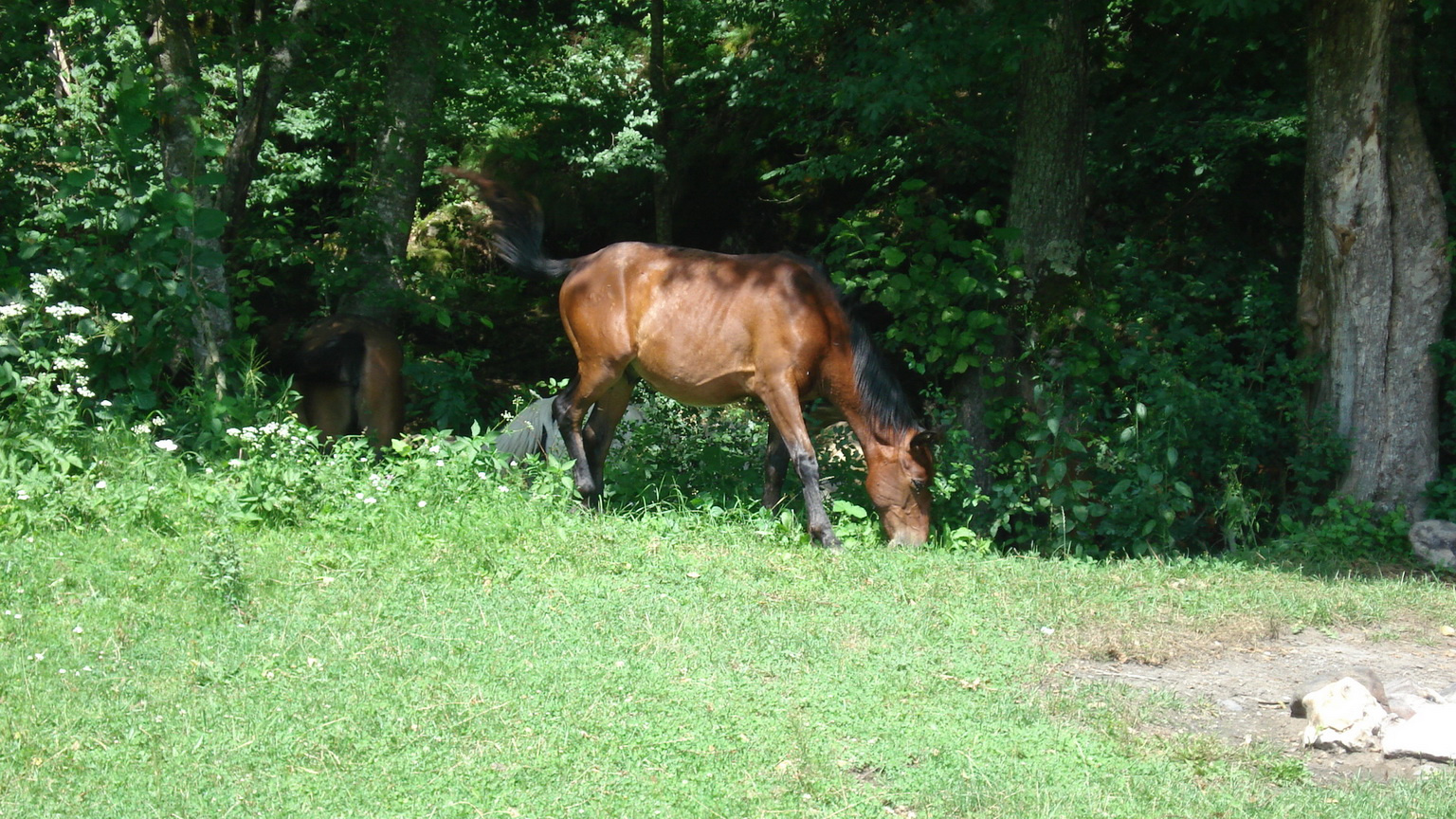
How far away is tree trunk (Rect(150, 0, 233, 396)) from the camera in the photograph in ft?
26.4

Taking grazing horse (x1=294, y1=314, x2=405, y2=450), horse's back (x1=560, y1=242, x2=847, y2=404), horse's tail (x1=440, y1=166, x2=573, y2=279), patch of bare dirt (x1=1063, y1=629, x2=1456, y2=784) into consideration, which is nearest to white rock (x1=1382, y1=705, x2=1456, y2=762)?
patch of bare dirt (x1=1063, y1=629, x2=1456, y2=784)

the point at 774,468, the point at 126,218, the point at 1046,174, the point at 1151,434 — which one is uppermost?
the point at 1046,174

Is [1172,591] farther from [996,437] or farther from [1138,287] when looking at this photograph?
[1138,287]

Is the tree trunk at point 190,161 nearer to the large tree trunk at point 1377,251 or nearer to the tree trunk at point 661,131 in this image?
the tree trunk at point 661,131

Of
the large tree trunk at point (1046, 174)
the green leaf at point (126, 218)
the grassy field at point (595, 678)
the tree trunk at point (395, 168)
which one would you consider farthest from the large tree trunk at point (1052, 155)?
the green leaf at point (126, 218)

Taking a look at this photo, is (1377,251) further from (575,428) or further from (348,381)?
(348,381)

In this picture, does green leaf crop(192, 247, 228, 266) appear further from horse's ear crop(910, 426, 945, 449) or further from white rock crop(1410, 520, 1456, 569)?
white rock crop(1410, 520, 1456, 569)

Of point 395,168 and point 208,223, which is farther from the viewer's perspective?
point 395,168

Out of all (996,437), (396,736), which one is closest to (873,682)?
(396,736)

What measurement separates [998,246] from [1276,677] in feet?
15.1

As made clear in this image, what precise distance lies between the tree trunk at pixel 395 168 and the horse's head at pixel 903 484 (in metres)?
4.19

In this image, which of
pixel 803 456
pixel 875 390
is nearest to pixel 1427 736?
pixel 803 456

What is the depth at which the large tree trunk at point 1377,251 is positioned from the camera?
8000mm

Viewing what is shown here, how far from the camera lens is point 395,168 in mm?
9625
